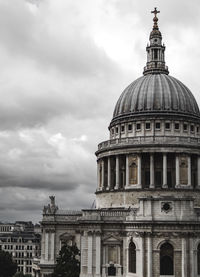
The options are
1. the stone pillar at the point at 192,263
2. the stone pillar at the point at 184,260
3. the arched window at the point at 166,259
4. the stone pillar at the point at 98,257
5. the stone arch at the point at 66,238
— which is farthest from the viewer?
the stone arch at the point at 66,238

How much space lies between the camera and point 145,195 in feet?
226

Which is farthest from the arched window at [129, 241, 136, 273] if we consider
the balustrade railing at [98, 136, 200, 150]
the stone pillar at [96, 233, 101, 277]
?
the balustrade railing at [98, 136, 200, 150]

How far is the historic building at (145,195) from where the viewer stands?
5828 cm

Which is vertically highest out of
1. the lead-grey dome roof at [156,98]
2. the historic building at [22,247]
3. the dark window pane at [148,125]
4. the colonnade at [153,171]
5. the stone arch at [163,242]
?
the lead-grey dome roof at [156,98]

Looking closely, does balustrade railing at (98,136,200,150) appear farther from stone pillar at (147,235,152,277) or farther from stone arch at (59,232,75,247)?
stone pillar at (147,235,152,277)

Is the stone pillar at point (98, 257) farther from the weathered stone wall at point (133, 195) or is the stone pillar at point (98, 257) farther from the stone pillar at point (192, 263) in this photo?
the stone pillar at point (192, 263)

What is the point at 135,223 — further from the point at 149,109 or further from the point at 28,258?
the point at 28,258

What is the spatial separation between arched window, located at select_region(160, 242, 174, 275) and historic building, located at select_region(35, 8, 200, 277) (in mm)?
121

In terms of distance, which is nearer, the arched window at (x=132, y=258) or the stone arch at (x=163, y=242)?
the stone arch at (x=163, y=242)

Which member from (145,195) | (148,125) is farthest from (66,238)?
(148,125)

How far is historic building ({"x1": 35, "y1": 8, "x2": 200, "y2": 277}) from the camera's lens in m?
58.3

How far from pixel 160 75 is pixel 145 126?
1148cm

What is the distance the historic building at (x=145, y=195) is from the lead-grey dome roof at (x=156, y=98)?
167 millimetres

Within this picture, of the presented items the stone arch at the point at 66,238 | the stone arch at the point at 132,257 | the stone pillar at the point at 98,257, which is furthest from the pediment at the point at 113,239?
the stone arch at the point at 66,238
